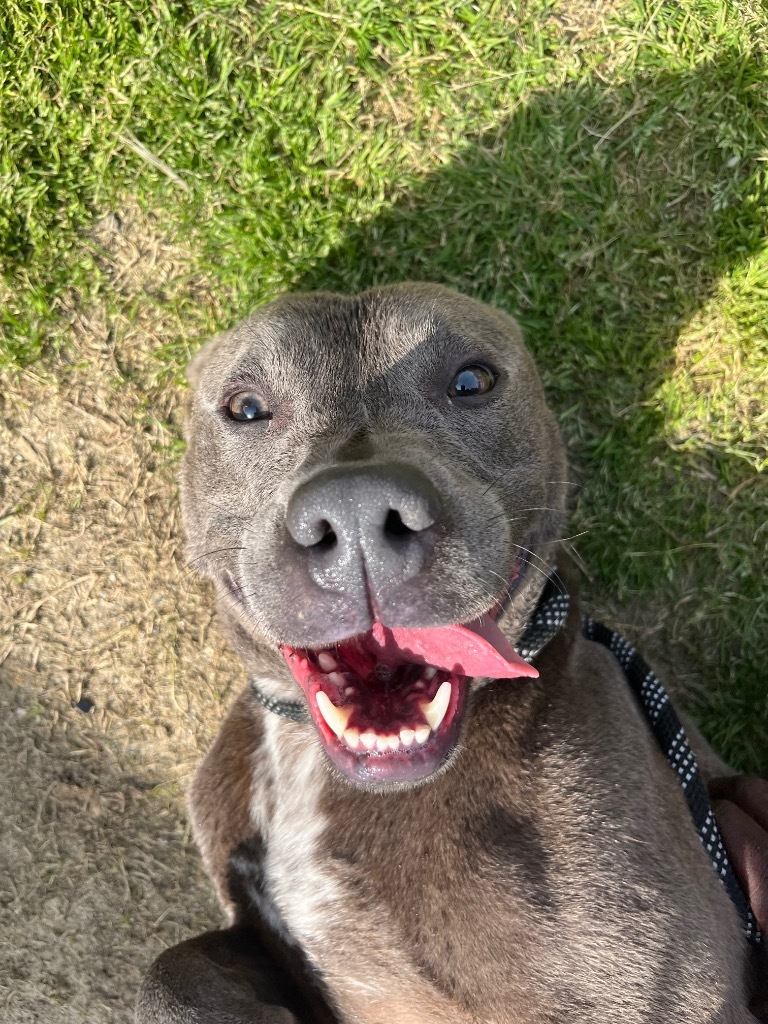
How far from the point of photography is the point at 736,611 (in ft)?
14.0

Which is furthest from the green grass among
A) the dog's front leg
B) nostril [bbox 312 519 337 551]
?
nostril [bbox 312 519 337 551]

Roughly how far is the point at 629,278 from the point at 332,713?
9.39 feet

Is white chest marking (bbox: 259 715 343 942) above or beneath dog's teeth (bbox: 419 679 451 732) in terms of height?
beneath

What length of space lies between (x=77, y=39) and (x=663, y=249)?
10.2 feet

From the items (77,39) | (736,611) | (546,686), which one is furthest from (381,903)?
(77,39)

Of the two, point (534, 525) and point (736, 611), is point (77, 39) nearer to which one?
point (534, 525)

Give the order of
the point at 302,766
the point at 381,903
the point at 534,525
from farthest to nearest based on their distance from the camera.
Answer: the point at 302,766 → the point at 534,525 → the point at 381,903

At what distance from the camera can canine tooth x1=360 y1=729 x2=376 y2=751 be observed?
94.9 inches

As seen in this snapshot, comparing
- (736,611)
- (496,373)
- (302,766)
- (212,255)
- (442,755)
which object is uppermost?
(212,255)

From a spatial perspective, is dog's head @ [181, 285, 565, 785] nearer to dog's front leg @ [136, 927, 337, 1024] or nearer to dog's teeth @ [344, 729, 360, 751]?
dog's teeth @ [344, 729, 360, 751]

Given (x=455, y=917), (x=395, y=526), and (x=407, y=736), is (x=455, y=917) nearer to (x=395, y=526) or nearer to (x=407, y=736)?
(x=407, y=736)

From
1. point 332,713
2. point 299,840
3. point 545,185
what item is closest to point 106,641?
point 299,840

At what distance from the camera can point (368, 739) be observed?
2.42 meters

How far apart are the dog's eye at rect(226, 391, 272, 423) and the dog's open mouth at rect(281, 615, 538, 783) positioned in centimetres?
82
